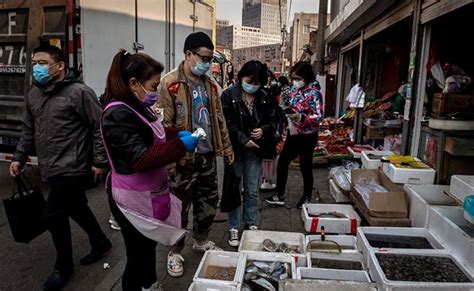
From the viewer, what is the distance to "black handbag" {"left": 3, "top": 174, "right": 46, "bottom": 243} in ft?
9.89

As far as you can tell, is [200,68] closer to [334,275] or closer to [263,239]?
[263,239]

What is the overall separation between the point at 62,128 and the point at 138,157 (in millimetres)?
1385

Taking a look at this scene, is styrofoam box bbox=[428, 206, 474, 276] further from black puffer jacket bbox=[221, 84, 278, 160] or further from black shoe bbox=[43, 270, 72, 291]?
black shoe bbox=[43, 270, 72, 291]

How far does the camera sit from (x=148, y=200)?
7.27 feet

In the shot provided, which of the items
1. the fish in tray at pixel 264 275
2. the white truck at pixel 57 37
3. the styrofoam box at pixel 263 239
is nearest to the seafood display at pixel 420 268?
the fish in tray at pixel 264 275

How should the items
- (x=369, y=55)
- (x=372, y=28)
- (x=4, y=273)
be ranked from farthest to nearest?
(x=369, y=55), (x=372, y=28), (x=4, y=273)

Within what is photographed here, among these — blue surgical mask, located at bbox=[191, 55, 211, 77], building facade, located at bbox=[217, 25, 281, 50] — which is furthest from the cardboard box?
building facade, located at bbox=[217, 25, 281, 50]

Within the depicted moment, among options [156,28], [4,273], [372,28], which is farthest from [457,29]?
[4,273]

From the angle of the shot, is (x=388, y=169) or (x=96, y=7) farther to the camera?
(x=96, y=7)

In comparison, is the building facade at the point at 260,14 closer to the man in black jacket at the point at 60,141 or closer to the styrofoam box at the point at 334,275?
the man in black jacket at the point at 60,141

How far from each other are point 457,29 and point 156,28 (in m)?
4.79

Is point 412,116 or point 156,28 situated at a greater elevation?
point 156,28

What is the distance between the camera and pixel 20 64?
205 inches

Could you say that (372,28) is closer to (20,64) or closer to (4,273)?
(20,64)
